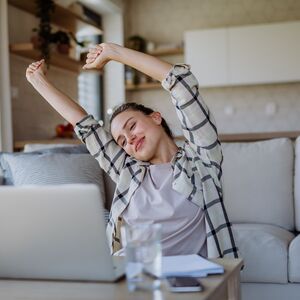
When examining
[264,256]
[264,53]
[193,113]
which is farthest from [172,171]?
[264,53]

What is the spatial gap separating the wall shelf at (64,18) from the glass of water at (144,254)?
3911mm

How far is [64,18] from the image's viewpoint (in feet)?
16.6

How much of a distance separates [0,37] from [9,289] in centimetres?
332

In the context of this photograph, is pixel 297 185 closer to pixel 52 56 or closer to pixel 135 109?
pixel 135 109

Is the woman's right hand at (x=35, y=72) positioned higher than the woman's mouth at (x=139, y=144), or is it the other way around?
the woman's right hand at (x=35, y=72)

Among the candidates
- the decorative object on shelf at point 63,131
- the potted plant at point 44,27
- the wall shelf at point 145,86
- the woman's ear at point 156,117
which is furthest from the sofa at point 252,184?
the wall shelf at point 145,86

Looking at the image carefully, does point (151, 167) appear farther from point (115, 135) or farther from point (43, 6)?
point (43, 6)

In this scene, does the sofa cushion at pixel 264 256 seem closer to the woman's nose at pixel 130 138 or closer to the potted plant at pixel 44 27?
the woman's nose at pixel 130 138

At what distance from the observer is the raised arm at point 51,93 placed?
1.64m

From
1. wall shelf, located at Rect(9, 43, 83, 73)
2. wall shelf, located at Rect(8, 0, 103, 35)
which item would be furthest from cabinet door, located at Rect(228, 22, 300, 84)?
wall shelf, located at Rect(9, 43, 83, 73)

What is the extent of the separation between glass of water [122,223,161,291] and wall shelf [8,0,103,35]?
391 centimetres

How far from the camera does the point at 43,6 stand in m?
4.60

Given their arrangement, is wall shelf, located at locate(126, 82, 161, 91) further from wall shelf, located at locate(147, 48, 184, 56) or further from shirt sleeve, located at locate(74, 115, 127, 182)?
shirt sleeve, located at locate(74, 115, 127, 182)

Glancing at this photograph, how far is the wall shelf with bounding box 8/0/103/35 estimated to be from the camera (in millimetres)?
4609
